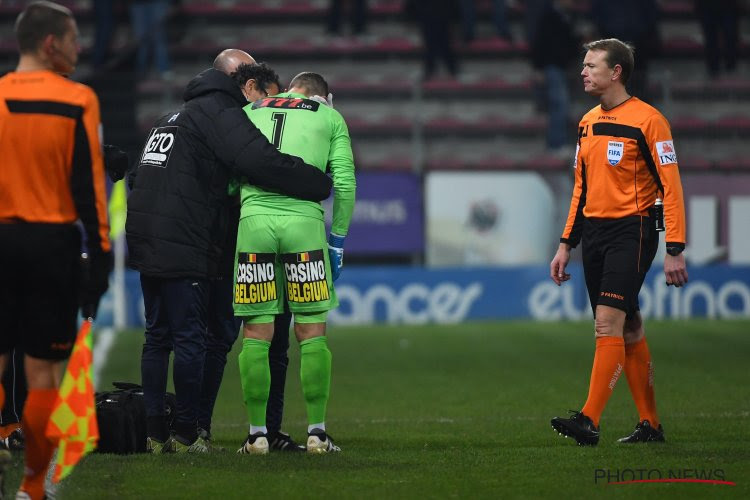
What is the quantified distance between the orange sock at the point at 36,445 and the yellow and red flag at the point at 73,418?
0.04 meters

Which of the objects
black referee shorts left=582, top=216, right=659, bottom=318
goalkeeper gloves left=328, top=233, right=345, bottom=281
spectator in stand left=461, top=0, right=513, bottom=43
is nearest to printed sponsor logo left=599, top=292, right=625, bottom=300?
black referee shorts left=582, top=216, right=659, bottom=318

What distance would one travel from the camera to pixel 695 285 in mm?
18062

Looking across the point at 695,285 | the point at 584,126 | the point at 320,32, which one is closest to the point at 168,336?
the point at 584,126

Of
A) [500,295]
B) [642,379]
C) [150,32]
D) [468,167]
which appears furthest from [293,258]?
[150,32]

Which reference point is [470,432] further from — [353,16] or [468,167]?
[353,16]

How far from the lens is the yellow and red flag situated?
5.17 m

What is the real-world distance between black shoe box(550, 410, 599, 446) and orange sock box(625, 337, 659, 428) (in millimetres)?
442

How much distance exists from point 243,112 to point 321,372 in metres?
1.38

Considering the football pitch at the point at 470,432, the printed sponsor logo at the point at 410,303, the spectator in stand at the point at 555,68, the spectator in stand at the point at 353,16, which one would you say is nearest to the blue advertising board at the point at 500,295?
the printed sponsor logo at the point at 410,303

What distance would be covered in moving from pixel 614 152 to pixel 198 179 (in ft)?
7.17

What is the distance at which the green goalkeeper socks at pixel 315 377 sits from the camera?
686 centimetres

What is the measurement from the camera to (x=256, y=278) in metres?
6.79

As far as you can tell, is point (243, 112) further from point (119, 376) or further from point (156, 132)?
point (119, 376)

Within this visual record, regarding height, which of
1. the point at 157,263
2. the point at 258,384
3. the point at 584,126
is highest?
the point at 584,126
